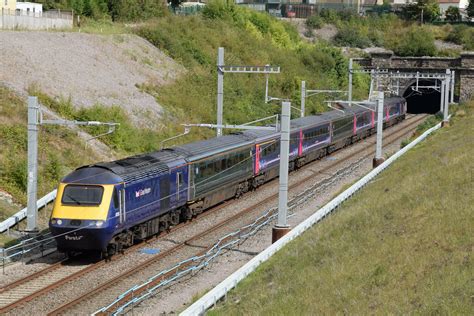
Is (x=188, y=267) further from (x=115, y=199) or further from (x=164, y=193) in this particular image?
(x=164, y=193)

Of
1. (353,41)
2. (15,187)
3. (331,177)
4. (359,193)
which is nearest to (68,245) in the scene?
(15,187)

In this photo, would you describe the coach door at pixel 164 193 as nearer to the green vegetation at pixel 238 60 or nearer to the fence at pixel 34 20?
the green vegetation at pixel 238 60

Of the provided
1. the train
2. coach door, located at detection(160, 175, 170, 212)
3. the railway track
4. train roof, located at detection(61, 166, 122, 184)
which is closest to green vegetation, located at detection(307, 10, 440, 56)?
the train

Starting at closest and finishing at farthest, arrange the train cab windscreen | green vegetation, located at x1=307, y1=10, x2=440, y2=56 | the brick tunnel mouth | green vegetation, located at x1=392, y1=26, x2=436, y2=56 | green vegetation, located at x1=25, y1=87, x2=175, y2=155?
the train cab windscreen < green vegetation, located at x1=25, y1=87, x2=175, y2=155 < green vegetation, located at x1=392, y1=26, x2=436, y2=56 < green vegetation, located at x1=307, y1=10, x2=440, y2=56 < the brick tunnel mouth

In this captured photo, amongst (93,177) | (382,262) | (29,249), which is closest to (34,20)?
(29,249)

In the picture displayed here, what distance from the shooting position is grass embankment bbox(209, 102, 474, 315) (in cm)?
1719

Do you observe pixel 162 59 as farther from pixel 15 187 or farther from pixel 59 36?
pixel 15 187

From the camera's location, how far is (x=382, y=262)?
19938 mm

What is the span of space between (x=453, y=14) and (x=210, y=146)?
95606mm

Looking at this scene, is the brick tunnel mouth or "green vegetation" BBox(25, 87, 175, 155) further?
the brick tunnel mouth

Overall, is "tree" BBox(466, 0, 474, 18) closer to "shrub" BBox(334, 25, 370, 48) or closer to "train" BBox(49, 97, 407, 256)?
"shrub" BBox(334, 25, 370, 48)

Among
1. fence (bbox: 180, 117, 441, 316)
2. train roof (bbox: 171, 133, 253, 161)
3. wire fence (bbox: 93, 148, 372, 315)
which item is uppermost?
train roof (bbox: 171, 133, 253, 161)

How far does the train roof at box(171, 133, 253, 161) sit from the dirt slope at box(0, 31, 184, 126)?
11.8 metres

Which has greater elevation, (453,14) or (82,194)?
(453,14)
